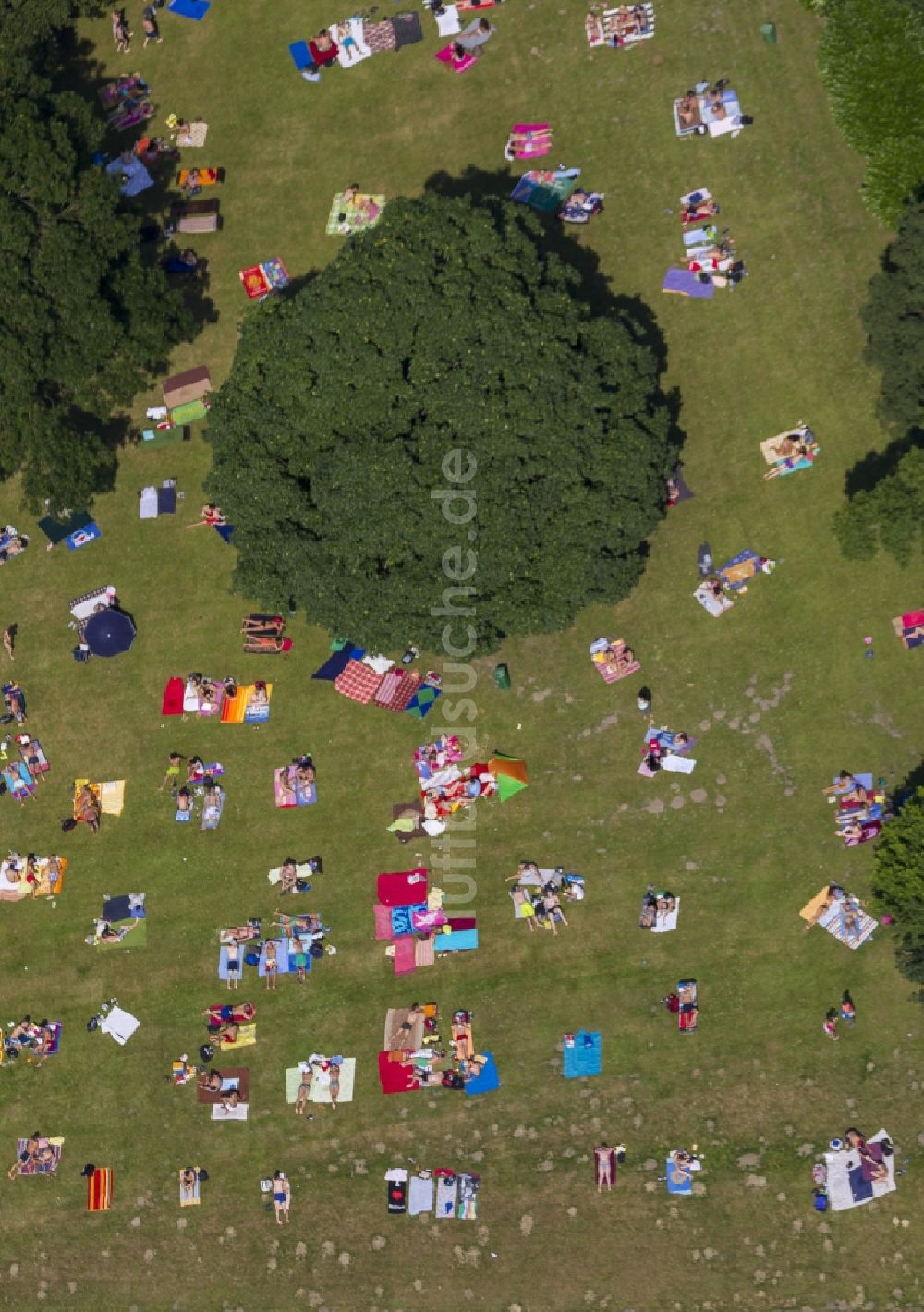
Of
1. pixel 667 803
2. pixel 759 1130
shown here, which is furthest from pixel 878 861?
pixel 759 1130

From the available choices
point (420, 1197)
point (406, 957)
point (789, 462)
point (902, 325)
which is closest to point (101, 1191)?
point (420, 1197)

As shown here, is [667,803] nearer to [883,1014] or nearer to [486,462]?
[883,1014]

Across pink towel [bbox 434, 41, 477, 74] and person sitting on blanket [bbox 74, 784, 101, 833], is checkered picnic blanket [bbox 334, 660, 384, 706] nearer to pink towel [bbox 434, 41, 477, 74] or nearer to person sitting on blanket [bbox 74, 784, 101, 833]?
person sitting on blanket [bbox 74, 784, 101, 833]

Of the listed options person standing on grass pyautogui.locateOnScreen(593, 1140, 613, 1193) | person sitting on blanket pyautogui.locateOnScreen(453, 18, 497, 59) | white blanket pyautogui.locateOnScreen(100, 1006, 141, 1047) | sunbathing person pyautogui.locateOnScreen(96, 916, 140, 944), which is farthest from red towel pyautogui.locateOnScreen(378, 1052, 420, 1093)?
person sitting on blanket pyautogui.locateOnScreen(453, 18, 497, 59)

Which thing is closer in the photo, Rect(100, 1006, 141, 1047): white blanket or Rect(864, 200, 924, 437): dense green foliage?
Rect(864, 200, 924, 437): dense green foliage

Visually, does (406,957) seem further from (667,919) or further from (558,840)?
(667,919)

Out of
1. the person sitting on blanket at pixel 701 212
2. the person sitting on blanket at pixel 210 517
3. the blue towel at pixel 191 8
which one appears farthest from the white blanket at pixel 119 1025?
the blue towel at pixel 191 8
